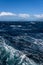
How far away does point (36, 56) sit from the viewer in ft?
41.7

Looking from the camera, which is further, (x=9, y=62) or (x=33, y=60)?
(x=33, y=60)

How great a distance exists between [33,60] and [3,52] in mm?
2348

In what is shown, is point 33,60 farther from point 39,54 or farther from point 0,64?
point 0,64

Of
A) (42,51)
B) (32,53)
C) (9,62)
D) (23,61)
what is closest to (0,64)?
(9,62)

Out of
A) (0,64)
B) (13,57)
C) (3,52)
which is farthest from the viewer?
(3,52)

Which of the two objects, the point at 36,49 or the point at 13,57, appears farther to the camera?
the point at 36,49

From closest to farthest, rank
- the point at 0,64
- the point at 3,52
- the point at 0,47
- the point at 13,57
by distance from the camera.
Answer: the point at 0,64
the point at 13,57
the point at 3,52
the point at 0,47

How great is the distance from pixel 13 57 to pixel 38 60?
1.72m

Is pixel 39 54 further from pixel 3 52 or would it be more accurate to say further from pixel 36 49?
pixel 3 52

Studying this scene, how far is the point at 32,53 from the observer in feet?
43.9

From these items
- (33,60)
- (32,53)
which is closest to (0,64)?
(33,60)

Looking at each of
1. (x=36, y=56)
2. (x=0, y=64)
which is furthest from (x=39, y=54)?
(x=0, y=64)

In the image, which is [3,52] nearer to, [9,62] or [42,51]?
[9,62]

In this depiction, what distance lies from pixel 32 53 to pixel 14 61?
106 inches
